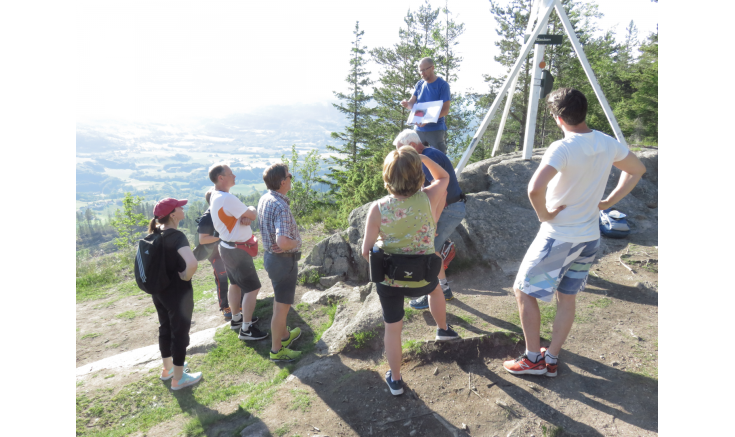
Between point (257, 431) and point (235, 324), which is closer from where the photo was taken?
point (257, 431)

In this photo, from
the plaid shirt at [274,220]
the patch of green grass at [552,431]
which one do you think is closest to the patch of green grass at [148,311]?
the plaid shirt at [274,220]

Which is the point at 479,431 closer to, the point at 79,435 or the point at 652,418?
the point at 652,418

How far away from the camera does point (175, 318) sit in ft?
11.5

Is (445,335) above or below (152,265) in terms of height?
below

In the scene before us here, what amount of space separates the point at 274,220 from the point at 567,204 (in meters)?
2.55

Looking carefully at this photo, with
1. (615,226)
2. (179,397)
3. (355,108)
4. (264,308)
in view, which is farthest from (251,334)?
(355,108)

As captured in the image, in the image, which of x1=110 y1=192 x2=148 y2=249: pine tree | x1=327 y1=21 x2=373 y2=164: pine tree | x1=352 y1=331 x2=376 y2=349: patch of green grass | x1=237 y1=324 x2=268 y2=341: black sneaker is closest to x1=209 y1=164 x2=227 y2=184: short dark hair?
x1=237 y1=324 x2=268 y2=341: black sneaker

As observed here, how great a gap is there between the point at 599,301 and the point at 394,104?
27.3 metres

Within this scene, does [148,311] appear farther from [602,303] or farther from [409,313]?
[602,303]

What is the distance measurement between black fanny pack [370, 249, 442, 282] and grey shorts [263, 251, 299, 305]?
1.49 metres

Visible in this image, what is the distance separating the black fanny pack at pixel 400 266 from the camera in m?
2.59

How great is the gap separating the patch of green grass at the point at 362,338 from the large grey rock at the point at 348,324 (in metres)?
0.06

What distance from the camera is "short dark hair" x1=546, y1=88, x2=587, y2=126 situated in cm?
243

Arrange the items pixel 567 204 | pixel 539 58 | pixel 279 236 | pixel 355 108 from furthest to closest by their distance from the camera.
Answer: pixel 355 108, pixel 539 58, pixel 279 236, pixel 567 204
